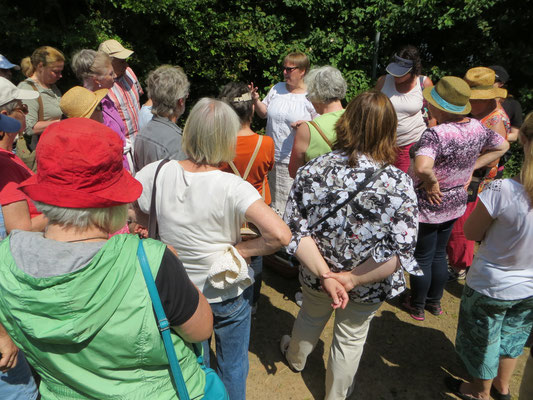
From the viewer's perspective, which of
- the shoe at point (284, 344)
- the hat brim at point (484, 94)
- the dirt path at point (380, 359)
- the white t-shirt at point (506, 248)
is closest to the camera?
the white t-shirt at point (506, 248)

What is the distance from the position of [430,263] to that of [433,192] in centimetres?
67

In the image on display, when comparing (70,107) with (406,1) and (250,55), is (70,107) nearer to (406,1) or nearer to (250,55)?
(250,55)

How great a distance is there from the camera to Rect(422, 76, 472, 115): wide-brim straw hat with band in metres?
2.79

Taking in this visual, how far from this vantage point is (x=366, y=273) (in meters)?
2.19

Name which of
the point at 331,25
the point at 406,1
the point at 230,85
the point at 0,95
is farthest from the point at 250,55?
the point at 0,95

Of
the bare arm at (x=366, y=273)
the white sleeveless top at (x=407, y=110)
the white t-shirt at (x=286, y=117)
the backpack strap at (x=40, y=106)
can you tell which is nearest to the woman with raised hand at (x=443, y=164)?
the bare arm at (x=366, y=273)

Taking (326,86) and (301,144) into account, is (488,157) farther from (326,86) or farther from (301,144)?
(301,144)

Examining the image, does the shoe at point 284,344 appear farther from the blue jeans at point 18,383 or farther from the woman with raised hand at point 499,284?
the blue jeans at point 18,383

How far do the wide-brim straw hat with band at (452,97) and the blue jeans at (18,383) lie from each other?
115 inches

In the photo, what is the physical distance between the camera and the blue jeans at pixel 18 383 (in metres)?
1.84

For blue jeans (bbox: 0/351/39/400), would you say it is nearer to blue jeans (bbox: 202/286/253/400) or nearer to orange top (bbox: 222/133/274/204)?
blue jeans (bbox: 202/286/253/400)

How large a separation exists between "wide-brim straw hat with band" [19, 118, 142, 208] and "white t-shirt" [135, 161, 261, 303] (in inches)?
27.1

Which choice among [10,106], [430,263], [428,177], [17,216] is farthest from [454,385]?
[10,106]

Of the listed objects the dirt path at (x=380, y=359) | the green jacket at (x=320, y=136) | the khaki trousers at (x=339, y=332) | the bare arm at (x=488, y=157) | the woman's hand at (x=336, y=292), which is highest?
the green jacket at (x=320, y=136)
